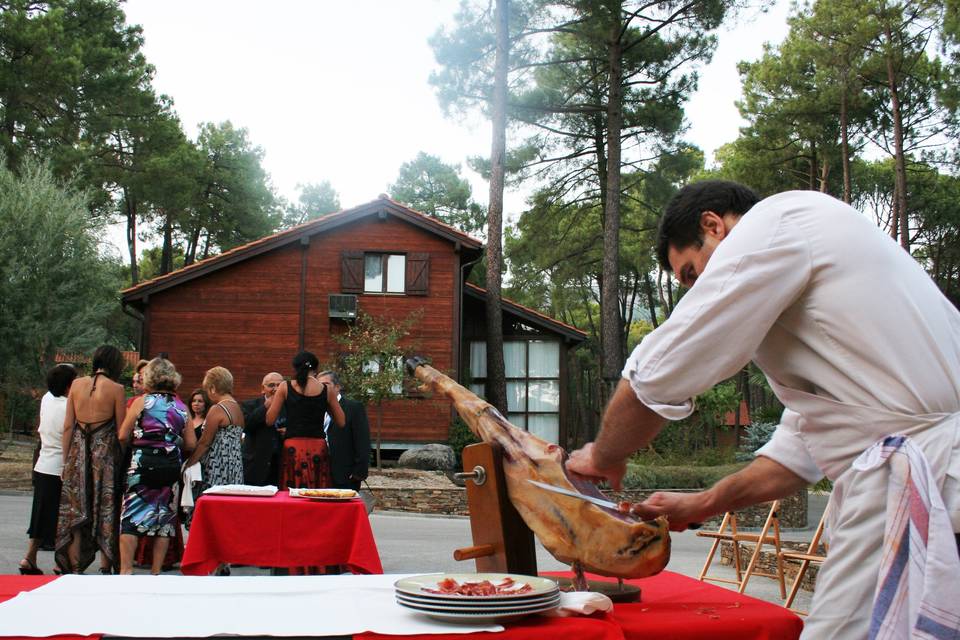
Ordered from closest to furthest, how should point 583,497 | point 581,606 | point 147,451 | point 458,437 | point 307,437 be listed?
1. point 581,606
2. point 583,497
3. point 147,451
4. point 307,437
5. point 458,437

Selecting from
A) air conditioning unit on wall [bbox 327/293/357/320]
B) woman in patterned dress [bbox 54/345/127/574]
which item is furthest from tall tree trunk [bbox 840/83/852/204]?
woman in patterned dress [bbox 54/345/127/574]

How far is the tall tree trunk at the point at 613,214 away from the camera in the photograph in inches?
1022

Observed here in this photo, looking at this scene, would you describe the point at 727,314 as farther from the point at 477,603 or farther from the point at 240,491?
the point at 240,491

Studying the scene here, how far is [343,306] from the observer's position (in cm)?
2566

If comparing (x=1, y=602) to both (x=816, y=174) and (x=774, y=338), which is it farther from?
(x=816, y=174)

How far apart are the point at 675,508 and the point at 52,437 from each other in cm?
764

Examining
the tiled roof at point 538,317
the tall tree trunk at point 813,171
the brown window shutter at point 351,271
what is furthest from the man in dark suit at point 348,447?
the tall tree trunk at point 813,171

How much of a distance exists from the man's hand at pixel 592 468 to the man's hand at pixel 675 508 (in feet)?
0.28

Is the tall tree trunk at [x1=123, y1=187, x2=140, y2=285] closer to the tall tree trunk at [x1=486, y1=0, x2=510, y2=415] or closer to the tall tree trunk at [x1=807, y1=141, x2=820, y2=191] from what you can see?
the tall tree trunk at [x1=486, y1=0, x2=510, y2=415]

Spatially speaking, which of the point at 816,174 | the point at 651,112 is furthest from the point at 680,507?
the point at 816,174

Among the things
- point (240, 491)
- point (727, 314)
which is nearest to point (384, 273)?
point (240, 491)

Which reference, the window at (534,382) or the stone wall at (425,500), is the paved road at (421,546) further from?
the window at (534,382)

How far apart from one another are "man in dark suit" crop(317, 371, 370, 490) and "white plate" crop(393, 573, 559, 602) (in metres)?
6.60

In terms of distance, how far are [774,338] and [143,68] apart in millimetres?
36437
